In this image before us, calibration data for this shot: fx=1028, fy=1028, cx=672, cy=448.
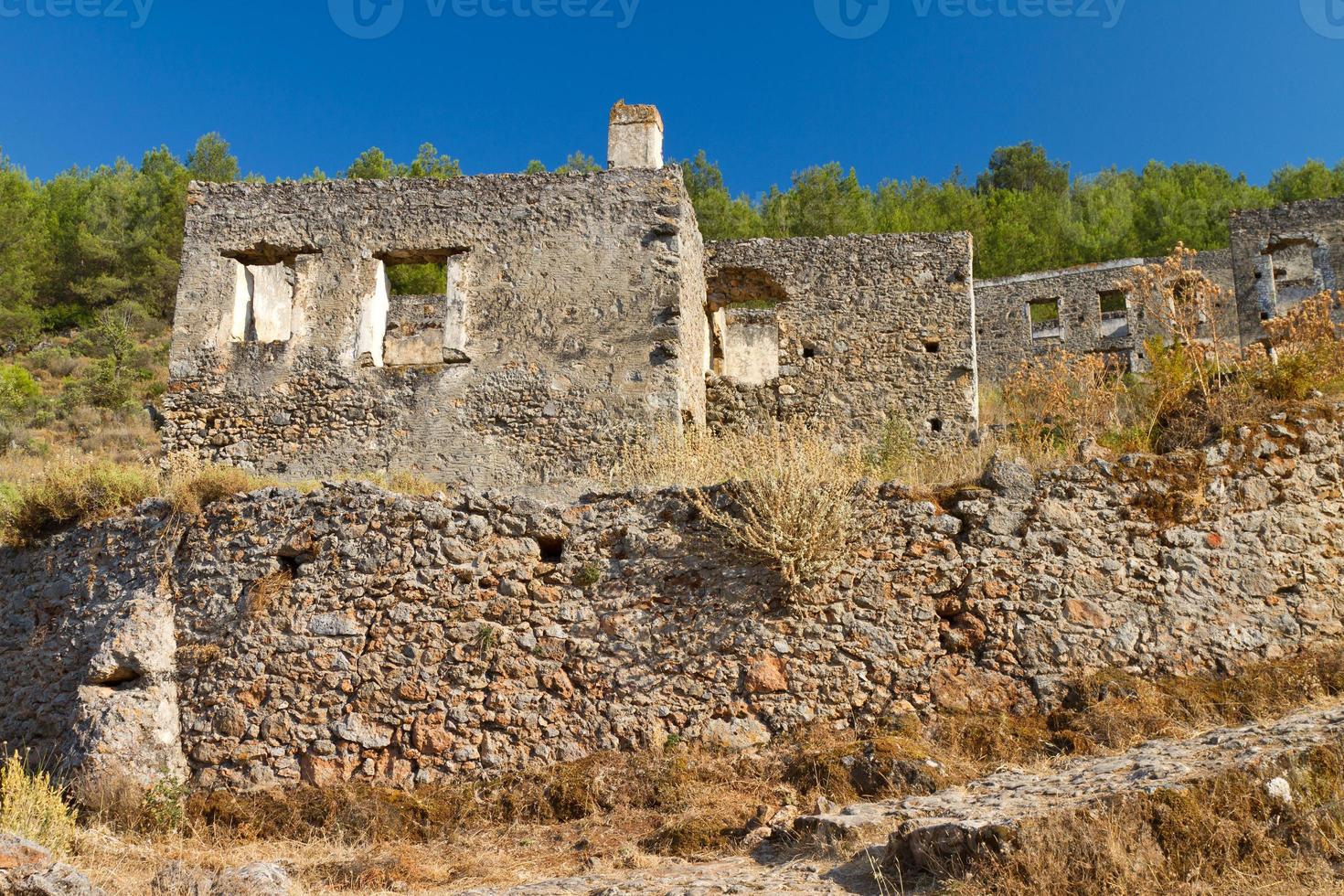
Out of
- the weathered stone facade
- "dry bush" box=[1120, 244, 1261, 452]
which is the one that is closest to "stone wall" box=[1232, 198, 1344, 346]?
the weathered stone facade

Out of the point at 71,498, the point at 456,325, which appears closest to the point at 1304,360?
the point at 456,325

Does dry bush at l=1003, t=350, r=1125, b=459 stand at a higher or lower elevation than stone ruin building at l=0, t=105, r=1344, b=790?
higher

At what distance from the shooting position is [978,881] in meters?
4.62

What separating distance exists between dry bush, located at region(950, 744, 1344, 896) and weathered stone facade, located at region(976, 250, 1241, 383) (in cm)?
1856

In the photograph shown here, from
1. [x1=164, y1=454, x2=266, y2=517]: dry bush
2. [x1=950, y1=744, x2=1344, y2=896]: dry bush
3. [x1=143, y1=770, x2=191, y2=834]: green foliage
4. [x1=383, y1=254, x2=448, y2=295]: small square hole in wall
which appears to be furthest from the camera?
[x1=383, y1=254, x2=448, y2=295]: small square hole in wall

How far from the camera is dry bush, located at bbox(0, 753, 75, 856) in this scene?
5903mm

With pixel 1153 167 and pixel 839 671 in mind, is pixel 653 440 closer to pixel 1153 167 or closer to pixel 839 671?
pixel 839 671

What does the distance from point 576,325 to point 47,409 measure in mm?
15249

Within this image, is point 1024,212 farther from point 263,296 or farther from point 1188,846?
point 1188,846

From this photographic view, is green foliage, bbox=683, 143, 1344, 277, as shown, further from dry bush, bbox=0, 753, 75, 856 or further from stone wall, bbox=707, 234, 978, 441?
dry bush, bbox=0, 753, 75, 856

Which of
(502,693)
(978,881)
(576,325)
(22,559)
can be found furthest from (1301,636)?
(22,559)

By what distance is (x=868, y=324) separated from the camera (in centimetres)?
1350

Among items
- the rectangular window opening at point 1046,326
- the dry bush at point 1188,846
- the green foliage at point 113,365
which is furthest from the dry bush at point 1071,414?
the green foliage at point 113,365

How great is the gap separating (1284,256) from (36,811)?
22.6m
